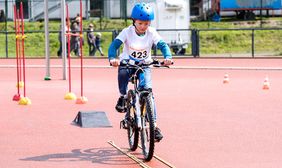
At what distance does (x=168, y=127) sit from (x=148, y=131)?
2.79 metres

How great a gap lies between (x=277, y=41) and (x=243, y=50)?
2.39 metres

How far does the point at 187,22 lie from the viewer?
1575 inches

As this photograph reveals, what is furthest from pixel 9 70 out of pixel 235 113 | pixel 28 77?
pixel 235 113

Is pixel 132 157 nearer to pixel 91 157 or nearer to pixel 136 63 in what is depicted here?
pixel 91 157

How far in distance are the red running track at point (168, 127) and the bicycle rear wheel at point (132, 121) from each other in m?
0.23

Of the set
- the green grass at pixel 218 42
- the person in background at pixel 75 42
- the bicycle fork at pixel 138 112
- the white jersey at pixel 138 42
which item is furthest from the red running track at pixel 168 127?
the green grass at pixel 218 42

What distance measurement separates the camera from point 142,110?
9.17 meters

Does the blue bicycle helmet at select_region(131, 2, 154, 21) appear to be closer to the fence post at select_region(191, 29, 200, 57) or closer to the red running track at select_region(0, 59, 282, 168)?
the red running track at select_region(0, 59, 282, 168)

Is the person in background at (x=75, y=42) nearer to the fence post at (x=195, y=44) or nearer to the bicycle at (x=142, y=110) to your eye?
the fence post at (x=195, y=44)

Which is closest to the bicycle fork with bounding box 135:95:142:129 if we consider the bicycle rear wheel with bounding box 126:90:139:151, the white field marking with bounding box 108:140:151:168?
the bicycle rear wheel with bounding box 126:90:139:151

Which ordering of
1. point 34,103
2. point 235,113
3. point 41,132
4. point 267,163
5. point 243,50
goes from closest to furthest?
point 267,163 < point 41,132 < point 235,113 < point 34,103 < point 243,50

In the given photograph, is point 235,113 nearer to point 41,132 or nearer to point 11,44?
point 41,132

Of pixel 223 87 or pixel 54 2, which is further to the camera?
pixel 54 2

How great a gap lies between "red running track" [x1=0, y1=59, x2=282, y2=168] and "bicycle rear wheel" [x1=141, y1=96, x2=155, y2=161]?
167 millimetres
